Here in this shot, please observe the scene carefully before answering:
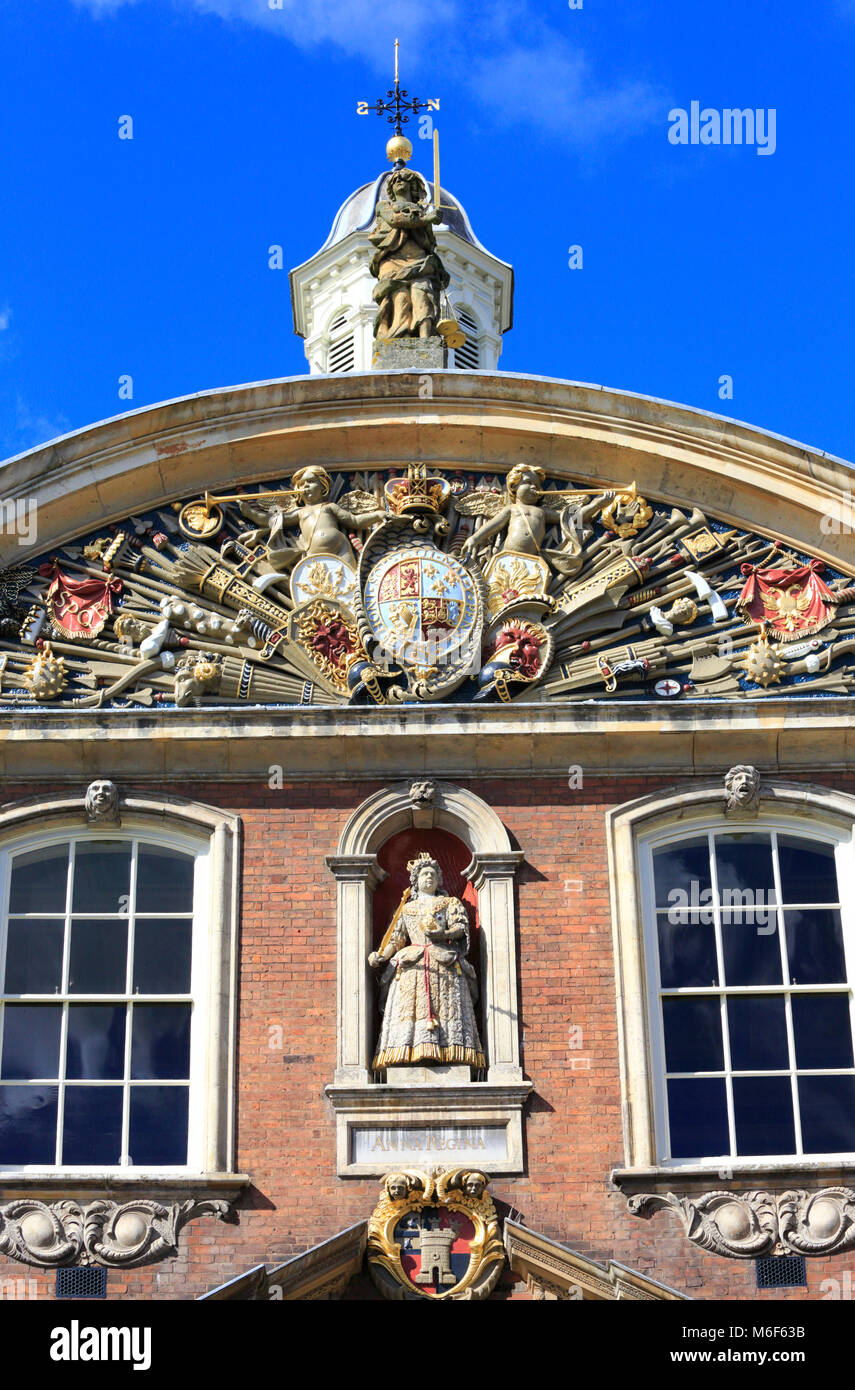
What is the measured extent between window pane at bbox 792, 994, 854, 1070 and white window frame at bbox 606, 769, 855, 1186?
0.17 metres

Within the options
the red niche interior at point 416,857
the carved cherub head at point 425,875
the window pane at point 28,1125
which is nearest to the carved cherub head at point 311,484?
the red niche interior at point 416,857

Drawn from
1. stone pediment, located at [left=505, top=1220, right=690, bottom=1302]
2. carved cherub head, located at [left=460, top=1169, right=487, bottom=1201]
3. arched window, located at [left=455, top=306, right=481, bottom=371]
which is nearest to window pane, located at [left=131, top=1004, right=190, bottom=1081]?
carved cherub head, located at [left=460, top=1169, right=487, bottom=1201]

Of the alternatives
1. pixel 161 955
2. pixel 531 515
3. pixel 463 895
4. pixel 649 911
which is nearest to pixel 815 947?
pixel 649 911

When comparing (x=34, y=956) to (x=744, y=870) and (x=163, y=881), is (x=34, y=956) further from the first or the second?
(x=744, y=870)

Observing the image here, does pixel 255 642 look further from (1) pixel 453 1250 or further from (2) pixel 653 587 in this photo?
(1) pixel 453 1250

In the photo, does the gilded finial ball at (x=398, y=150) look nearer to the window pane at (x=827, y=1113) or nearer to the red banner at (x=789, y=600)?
the red banner at (x=789, y=600)

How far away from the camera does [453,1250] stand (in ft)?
43.1

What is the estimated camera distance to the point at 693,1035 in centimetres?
1402

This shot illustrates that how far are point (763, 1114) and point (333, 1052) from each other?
2739mm

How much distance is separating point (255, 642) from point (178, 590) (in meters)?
0.73

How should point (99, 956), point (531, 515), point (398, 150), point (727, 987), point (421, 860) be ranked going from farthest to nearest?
point (398, 150)
point (531, 515)
point (421, 860)
point (99, 956)
point (727, 987)

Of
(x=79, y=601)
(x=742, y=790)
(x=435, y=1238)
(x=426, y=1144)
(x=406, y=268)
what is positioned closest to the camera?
(x=435, y=1238)

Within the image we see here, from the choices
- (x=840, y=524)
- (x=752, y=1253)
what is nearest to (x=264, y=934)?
(x=752, y=1253)

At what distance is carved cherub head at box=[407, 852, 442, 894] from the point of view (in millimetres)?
14195
